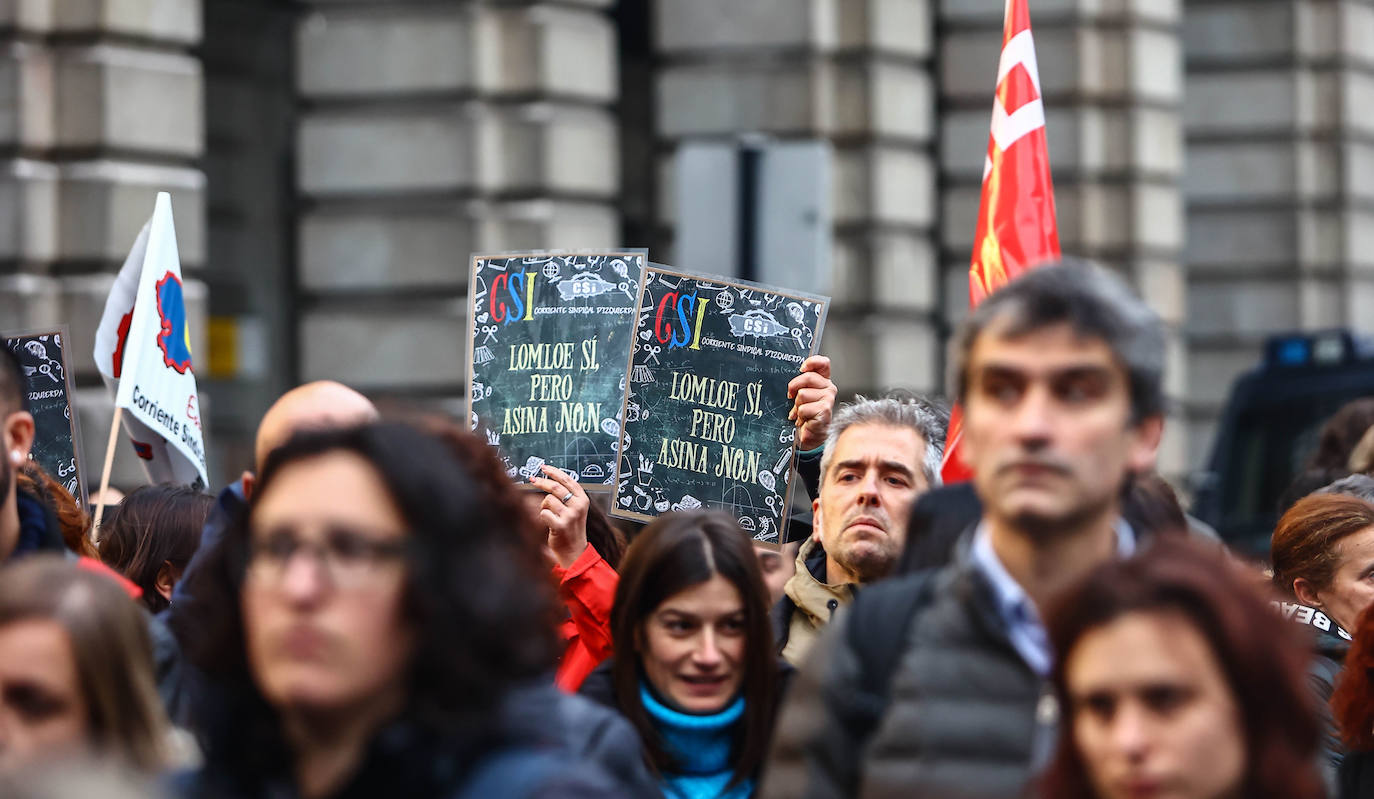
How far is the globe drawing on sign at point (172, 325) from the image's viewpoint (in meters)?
6.59

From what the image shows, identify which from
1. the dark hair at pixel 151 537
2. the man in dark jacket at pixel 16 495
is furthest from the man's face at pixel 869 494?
the man in dark jacket at pixel 16 495

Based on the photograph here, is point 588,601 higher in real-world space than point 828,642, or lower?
lower

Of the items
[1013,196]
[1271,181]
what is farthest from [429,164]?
[1271,181]

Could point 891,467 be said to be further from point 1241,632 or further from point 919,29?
point 919,29

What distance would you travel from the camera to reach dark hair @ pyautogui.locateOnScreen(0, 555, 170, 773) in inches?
119

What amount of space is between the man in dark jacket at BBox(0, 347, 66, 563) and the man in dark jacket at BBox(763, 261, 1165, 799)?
1.73 m

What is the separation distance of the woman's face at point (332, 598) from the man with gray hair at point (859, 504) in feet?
7.62

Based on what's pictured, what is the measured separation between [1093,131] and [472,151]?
4.95 meters

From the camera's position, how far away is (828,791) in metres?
2.86

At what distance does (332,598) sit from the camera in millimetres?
2568

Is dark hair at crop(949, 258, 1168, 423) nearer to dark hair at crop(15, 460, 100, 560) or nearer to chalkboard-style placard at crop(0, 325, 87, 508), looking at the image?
dark hair at crop(15, 460, 100, 560)

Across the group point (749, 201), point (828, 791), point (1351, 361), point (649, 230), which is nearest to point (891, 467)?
point (828, 791)

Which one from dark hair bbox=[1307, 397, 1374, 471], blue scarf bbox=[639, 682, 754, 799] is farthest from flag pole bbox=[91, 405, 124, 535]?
dark hair bbox=[1307, 397, 1374, 471]

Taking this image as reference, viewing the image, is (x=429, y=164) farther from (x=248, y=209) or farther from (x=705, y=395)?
(x=705, y=395)
